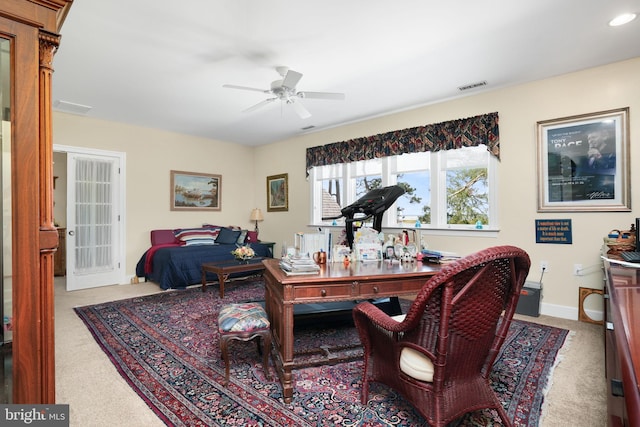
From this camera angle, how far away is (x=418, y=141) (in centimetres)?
443

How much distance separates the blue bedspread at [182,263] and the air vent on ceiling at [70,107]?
232 cm

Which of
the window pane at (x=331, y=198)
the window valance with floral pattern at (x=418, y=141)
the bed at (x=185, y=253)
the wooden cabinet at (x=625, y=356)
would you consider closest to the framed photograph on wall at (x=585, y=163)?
the window valance with floral pattern at (x=418, y=141)

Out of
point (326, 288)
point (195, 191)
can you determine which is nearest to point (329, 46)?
point (326, 288)

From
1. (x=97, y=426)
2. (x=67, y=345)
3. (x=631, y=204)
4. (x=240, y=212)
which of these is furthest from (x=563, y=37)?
(x=240, y=212)

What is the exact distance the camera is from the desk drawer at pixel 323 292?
192cm

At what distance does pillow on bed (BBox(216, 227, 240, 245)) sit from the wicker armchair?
4481mm

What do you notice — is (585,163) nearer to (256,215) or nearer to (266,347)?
(266,347)

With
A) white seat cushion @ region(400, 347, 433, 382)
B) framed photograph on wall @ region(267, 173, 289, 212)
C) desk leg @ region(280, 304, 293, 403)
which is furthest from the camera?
framed photograph on wall @ region(267, 173, 289, 212)

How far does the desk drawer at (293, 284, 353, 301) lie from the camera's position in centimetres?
192

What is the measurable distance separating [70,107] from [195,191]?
7.64ft

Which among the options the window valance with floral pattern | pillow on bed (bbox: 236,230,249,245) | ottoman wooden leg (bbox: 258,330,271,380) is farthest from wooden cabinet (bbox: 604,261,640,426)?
pillow on bed (bbox: 236,230,249,245)

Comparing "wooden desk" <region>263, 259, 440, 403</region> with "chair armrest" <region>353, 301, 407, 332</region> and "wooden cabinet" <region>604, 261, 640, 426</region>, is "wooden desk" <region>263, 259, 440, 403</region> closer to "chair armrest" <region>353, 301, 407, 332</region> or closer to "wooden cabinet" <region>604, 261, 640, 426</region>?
"chair armrest" <region>353, 301, 407, 332</region>

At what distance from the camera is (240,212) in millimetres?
6926

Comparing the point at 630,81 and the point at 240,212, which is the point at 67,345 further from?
the point at 630,81
